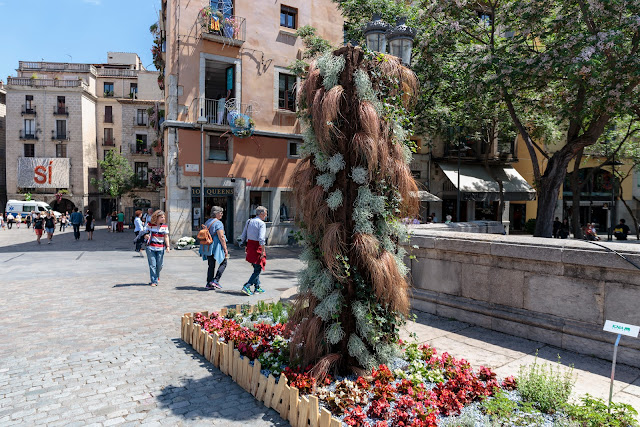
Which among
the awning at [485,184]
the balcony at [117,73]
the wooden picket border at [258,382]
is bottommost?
the wooden picket border at [258,382]

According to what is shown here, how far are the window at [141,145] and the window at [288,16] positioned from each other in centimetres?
2964

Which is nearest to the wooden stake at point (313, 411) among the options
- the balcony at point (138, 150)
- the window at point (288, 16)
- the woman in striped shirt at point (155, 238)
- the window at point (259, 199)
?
A: the woman in striped shirt at point (155, 238)

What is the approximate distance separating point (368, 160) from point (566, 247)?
329cm

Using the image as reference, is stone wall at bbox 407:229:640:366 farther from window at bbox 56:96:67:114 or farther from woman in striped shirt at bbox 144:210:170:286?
window at bbox 56:96:67:114

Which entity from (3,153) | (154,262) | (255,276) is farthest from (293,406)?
(3,153)

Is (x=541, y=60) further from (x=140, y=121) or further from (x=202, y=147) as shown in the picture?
(x=140, y=121)

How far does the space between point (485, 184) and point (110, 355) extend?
26467 millimetres

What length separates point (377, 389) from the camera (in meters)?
4.09

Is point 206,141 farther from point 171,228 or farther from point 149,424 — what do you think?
point 149,424

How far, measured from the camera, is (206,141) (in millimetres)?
20609

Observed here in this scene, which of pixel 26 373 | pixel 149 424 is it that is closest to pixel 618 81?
pixel 149 424

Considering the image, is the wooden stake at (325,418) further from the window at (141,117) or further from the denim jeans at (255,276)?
the window at (141,117)

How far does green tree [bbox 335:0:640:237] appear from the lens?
1043 centimetres

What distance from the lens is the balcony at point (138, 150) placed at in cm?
4700
